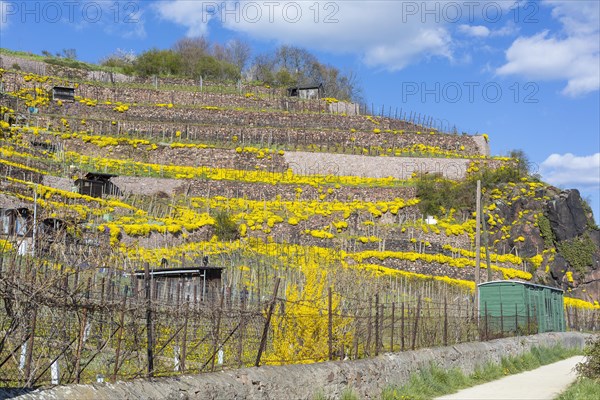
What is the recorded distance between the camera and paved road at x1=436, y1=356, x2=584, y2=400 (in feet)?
48.9

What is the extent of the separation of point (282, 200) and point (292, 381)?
43.4 metres

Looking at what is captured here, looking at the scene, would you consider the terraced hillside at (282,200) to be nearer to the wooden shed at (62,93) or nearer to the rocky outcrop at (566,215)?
the rocky outcrop at (566,215)

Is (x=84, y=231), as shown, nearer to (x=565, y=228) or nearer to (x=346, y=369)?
(x=346, y=369)

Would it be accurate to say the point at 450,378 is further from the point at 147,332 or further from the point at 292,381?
the point at 147,332

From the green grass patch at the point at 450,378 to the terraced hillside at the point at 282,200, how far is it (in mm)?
925

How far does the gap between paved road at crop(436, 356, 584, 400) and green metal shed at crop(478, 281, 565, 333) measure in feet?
17.6

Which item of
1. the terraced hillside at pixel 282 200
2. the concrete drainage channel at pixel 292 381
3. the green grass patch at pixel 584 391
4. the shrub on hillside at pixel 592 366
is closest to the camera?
the concrete drainage channel at pixel 292 381

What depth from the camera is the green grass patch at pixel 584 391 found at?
1339 cm

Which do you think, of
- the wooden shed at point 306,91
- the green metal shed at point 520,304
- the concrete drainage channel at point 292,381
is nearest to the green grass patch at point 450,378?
the concrete drainage channel at point 292,381

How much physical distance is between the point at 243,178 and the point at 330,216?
1051 cm

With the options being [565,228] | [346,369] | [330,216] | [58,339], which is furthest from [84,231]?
[565,228]

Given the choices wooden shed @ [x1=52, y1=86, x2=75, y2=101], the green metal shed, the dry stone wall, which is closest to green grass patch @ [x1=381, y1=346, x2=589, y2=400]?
the green metal shed

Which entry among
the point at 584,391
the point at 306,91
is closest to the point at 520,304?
the point at 584,391

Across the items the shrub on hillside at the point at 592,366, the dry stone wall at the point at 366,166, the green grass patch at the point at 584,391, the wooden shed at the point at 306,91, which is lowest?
the green grass patch at the point at 584,391
